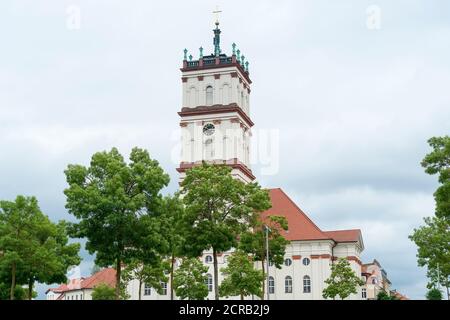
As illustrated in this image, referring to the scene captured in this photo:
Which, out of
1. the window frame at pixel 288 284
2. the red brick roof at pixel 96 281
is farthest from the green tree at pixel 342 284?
the red brick roof at pixel 96 281

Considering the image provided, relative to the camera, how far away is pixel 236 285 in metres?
64.9

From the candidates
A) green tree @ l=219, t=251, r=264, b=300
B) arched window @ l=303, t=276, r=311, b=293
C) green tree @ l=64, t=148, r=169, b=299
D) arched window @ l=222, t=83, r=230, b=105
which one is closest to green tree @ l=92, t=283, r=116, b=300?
arched window @ l=303, t=276, r=311, b=293

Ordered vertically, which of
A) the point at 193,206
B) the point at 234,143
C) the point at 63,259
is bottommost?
the point at 63,259

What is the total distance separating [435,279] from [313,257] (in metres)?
28.1

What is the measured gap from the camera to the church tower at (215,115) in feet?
326

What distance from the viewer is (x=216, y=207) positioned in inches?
2201

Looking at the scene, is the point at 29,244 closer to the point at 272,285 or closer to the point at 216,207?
the point at 216,207

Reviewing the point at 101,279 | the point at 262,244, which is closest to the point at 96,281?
the point at 101,279

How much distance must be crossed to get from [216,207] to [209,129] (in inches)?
1811

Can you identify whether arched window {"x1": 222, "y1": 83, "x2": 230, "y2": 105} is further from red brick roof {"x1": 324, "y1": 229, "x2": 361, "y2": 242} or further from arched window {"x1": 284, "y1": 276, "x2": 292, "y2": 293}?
arched window {"x1": 284, "y1": 276, "x2": 292, "y2": 293}

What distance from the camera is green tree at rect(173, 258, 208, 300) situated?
2785 inches
